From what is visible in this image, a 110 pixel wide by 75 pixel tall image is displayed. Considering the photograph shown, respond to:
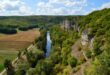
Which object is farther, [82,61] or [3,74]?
[3,74]

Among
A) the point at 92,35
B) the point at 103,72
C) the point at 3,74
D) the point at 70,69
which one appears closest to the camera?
the point at 103,72

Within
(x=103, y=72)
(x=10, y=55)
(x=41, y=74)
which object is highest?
(x=103, y=72)

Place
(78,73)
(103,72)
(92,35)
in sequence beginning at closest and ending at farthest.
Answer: (103,72)
(78,73)
(92,35)

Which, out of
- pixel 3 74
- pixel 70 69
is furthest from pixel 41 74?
pixel 3 74

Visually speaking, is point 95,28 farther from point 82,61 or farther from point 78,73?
point 78,73

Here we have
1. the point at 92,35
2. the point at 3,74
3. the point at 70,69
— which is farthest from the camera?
the point at 3,74

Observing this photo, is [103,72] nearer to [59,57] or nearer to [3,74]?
[59,57]

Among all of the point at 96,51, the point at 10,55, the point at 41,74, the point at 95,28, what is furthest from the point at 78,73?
the point at 10,55

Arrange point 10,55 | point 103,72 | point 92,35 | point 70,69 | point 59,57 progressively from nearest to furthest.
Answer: point 103,72
point 70,69
point 92,35
point 59,57
point 10,55

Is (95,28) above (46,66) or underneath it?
above
